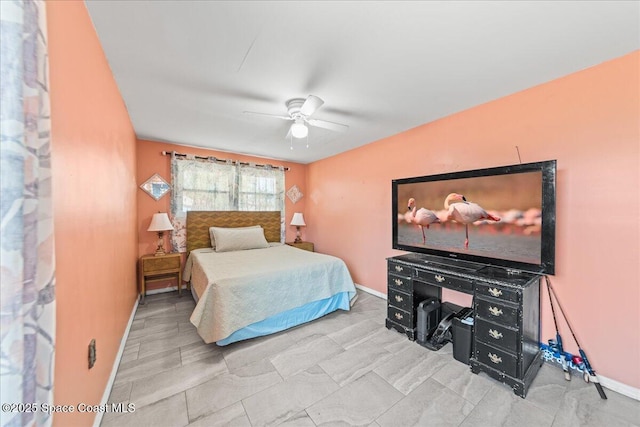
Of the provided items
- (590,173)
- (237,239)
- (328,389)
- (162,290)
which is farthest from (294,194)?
(590,173)

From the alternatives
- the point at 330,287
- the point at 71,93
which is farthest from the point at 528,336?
the point at 71,93

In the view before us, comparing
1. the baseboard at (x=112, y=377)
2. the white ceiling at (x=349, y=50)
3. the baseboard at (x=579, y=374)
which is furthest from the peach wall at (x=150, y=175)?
the baseboard at (x=579, y=374)

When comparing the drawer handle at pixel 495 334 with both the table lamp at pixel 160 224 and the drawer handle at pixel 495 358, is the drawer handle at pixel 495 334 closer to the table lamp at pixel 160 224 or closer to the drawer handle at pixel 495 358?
the drawer handle at pixel 495 358

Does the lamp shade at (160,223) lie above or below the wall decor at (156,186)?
below

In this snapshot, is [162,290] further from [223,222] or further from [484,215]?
[484,215]

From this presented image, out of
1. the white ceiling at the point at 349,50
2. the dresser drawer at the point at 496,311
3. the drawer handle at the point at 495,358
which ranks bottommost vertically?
the drawer handle at the point at 495,358

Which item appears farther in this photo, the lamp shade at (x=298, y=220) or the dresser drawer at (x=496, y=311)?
the lamp shade at (x=298, y=220)

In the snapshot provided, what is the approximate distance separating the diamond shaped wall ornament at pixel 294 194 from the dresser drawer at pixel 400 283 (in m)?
2.99

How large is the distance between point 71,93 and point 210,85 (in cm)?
116

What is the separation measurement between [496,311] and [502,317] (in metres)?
0.05

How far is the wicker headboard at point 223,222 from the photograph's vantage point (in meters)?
3.99

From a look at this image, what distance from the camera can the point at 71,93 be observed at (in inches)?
43.7

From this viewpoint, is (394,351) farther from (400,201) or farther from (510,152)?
(510,152)

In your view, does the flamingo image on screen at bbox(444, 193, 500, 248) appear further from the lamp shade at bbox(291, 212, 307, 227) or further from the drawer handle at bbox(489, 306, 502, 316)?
the lamp shade at bbox(291, 212, 307, 227)
